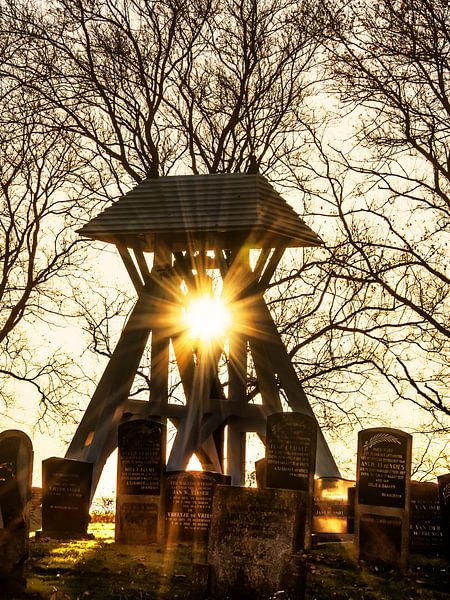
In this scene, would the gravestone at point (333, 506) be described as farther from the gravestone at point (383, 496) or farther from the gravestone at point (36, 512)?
the gravestone at point (36, 512)

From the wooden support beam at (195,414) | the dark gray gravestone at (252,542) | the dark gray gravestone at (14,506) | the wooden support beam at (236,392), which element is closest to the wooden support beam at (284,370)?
the wooden support beam at (236,392)

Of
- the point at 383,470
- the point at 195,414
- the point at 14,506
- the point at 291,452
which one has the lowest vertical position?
the point at 14,506

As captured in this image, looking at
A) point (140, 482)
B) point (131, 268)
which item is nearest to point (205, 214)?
point (131, 268)

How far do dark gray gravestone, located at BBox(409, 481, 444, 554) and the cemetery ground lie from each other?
477 mm

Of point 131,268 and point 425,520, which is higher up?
point 131,268

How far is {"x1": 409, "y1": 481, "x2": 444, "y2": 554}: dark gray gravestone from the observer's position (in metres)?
18.4

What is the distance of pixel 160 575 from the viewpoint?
14992mm

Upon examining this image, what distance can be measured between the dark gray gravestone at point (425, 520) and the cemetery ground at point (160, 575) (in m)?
0.48

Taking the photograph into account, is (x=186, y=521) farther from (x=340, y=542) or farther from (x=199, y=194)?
(x=199, y=194)

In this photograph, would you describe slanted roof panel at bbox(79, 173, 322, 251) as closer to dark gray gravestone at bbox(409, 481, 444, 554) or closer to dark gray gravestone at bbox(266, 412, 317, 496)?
dark gray gravestone at bbox(266, 412, 317, 496)

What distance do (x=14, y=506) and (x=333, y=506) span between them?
5.87 meters

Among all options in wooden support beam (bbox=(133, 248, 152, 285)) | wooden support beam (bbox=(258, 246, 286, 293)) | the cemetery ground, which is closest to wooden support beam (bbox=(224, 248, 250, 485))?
wooden support beam (bbox=(258, 246, 286, 293))

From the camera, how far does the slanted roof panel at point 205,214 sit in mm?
20438

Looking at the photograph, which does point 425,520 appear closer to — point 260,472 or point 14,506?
point 260,472
